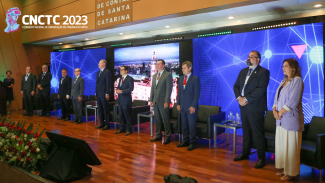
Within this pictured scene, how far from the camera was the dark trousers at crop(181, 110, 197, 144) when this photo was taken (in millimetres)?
4645

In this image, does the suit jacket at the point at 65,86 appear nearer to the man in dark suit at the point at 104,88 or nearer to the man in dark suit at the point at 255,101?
the man in dark suit at the point at 104,88

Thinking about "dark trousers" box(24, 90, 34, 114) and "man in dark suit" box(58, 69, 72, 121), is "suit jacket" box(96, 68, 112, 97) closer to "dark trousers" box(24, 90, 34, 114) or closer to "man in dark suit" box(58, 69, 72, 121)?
"man in dark suit" box(58, 69, 72, 121)

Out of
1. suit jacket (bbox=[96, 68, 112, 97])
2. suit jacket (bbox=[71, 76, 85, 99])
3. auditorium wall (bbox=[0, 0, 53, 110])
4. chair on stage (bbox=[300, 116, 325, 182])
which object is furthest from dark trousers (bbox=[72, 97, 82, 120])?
chair on stage (bbox=[300, 116, 325, 182])

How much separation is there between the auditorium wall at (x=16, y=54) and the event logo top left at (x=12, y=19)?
12 cm

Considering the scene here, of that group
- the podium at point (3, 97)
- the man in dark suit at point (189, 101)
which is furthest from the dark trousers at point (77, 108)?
the man in dark suit at point (189, 101)

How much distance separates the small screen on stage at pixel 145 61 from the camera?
7172 millimetres

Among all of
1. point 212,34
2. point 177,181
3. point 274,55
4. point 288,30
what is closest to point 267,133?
point 274,55

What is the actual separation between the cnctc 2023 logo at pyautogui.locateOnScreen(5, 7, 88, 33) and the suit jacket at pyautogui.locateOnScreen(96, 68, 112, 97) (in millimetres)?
2145

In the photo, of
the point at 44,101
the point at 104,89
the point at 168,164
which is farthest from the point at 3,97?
the point at 168,164

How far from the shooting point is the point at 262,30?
5.58 meters

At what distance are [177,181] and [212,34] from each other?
525 centimetres

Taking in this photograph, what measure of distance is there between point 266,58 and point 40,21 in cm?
831

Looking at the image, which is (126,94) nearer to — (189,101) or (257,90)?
(189,101)

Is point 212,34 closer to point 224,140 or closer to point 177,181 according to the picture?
point 224,140
